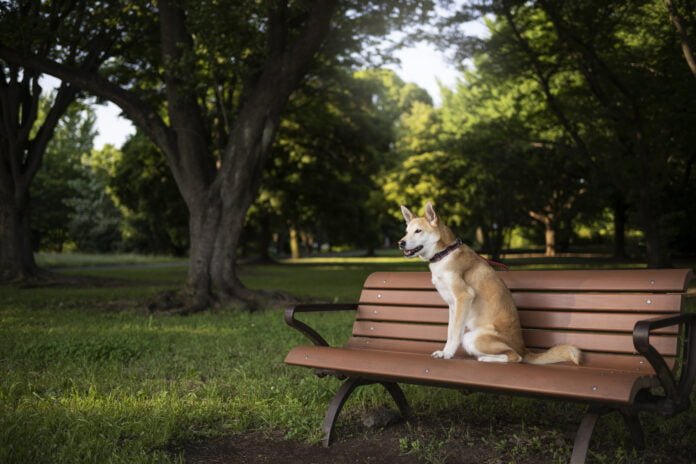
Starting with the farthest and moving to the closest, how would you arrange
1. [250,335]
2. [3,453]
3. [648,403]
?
[250,335] → [3,453] → [648,403]

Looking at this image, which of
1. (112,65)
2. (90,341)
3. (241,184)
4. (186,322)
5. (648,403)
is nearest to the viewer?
(648,403)

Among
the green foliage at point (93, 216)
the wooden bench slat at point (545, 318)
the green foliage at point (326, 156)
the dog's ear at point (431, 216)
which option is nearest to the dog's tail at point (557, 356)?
the wooden bench slat at point (545, 318)

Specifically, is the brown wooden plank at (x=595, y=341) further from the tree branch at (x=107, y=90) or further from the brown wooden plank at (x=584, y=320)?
the tree branch at (x=107, y=90)

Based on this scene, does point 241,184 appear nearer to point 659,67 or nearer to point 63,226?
point 659,67

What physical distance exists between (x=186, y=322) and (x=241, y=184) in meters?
3.25

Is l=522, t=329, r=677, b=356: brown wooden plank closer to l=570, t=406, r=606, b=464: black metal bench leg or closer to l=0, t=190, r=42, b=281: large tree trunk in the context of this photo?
l=570, t=406, r=606, b=464: black metal bench leg

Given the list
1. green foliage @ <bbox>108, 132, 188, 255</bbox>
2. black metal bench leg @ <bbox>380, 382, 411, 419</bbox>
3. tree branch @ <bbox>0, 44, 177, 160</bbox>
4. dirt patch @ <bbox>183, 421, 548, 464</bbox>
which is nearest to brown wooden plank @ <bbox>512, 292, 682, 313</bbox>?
dirt patch @ <bbox>183, 421, 548, 464</bbox>

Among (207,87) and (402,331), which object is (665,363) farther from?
(207,87)

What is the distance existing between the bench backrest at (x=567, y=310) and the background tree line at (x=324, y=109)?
3.16 meters

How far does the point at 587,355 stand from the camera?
3.97 metres

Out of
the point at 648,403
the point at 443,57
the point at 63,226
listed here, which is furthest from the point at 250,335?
the point at 63,226

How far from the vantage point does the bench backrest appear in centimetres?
376

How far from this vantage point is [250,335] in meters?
8.96

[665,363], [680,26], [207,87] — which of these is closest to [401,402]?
[665,363]
